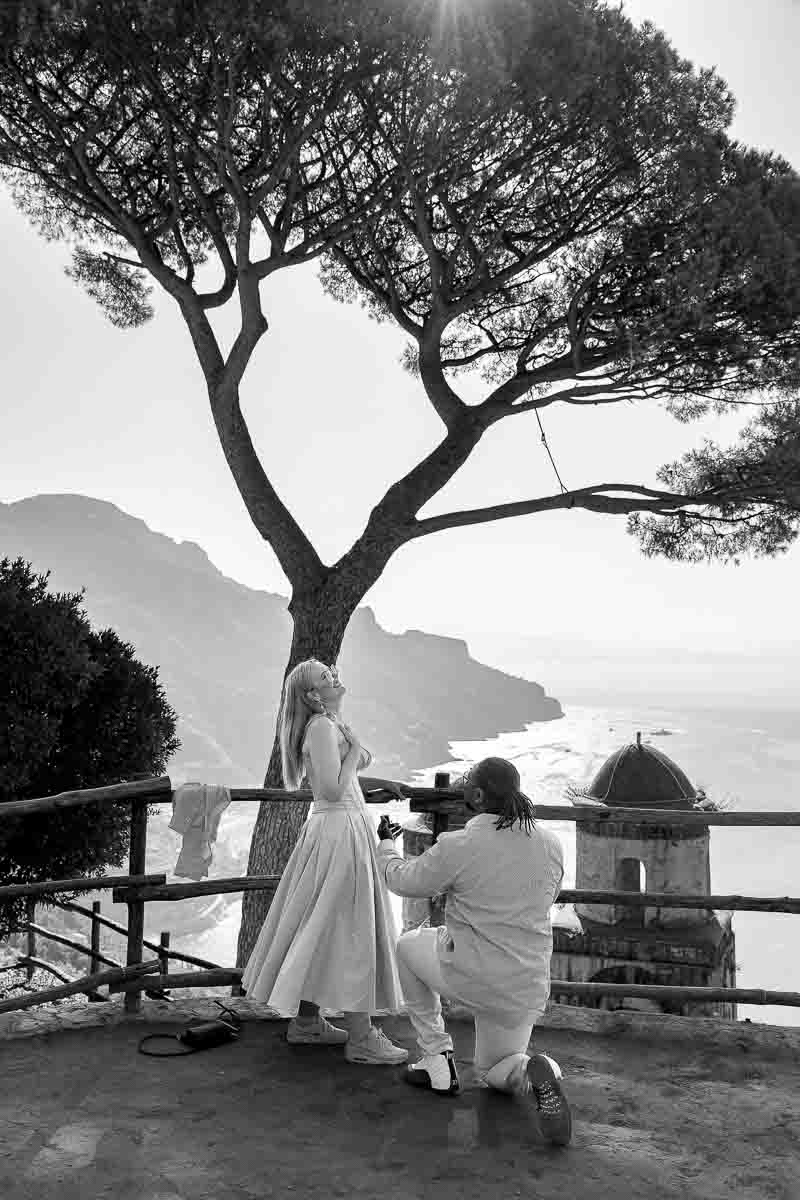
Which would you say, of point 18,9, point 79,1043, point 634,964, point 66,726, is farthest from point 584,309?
point 634,964

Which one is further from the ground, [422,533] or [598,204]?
[598,204]

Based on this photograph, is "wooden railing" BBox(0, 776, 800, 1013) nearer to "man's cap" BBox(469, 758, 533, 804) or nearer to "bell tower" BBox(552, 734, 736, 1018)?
"man's cap" BBox(469, 758, 533, 804)

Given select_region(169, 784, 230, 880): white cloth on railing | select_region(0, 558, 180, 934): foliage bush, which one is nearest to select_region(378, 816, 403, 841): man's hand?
select_region(169, 784, 230, 880): white cloth on railing

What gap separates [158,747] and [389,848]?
5719 mm

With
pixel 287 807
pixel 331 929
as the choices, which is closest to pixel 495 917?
pixel 331 929

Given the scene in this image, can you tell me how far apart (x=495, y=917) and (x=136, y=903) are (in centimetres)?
196

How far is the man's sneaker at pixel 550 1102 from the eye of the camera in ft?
10.9

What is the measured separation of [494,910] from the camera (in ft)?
12.0

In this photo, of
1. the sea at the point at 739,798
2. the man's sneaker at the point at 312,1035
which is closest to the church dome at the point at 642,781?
the man's sneaker at the point at 312,1035

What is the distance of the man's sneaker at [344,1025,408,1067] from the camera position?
4.02 meters

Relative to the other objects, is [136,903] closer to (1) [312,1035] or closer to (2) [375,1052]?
(1) [312,1035]

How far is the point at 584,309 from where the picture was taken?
10.7 meters

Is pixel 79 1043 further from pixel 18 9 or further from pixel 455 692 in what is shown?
pixel 455 692

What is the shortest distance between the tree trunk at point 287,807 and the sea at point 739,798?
3192cm
